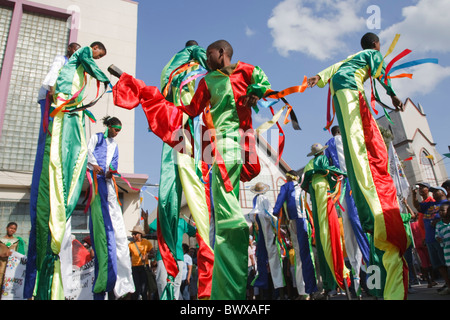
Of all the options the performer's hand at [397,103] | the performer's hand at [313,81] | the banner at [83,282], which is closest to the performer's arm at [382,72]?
the performer's hand at [397,103]

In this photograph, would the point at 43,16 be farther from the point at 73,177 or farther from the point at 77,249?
the point at 73,177

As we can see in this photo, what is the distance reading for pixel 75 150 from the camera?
339 centimetres

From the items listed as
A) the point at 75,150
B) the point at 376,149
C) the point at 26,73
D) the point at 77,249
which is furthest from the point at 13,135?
the point at 376,149

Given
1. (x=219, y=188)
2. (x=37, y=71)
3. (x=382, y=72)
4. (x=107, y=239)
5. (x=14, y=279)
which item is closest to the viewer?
(x=219, y=188)

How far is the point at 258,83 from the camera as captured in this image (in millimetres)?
2312

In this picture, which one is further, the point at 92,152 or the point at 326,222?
the point at 92,152

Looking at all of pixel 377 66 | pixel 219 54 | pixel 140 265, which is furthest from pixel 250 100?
pixel 140 265

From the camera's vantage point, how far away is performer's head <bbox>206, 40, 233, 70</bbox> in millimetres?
2449

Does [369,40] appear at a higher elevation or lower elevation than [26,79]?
lower

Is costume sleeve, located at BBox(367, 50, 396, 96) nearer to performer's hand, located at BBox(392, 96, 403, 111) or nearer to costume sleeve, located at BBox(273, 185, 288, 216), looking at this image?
performer's hand, located at BBox(392, 96, 403, 111)

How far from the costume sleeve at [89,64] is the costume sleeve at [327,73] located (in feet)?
6.68

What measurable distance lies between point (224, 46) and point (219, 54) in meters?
0.09

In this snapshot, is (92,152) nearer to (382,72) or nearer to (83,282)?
(83,282)

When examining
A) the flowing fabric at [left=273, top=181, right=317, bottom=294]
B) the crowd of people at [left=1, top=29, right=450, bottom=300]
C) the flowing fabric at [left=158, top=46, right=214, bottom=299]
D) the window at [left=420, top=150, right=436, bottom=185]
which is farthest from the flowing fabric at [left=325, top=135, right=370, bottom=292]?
the window at [left=420, top=150, right=436, bottom=185]
